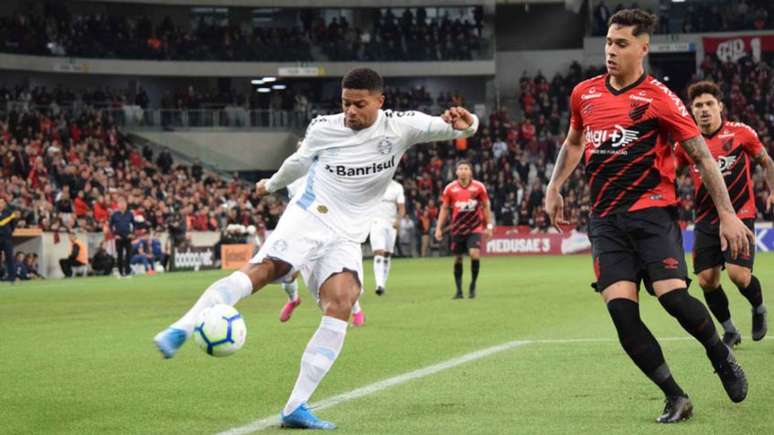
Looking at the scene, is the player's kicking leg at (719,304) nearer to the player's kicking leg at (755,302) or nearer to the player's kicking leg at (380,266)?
the player's kicking leg at (755,302)

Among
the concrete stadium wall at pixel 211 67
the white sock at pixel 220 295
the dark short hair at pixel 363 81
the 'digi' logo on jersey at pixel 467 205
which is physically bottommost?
the 'digi' logo on jersey at pixel 467 205

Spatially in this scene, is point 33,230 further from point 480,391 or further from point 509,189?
point 480,391

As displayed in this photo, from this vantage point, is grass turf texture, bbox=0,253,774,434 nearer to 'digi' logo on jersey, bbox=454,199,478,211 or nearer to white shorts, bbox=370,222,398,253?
white shorts, bbox=370,222,398,253

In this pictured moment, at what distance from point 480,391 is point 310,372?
194 centimetres

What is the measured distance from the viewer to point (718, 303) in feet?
37.1

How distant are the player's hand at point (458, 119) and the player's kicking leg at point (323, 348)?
1164mm

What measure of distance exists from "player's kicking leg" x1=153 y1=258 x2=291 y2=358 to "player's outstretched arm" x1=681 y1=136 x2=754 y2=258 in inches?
103

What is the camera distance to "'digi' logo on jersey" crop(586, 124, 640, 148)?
738 centimetres

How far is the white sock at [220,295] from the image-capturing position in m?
6.65

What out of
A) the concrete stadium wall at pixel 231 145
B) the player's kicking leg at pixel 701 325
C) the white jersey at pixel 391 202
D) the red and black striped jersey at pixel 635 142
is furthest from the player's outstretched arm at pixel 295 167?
the concrete stadium wall at pixel 231 145

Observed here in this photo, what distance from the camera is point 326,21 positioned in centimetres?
6066

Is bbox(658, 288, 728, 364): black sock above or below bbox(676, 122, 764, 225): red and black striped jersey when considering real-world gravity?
below

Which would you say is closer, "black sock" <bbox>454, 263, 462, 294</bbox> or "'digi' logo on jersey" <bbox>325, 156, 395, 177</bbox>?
"'digi' logo on jersey" <bbox>325, 156, 395, 177</bbox>

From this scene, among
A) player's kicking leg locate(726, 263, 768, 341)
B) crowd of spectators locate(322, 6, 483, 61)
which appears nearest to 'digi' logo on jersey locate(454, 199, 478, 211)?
player's kicking leg locate(726, 263, 768, 341)
